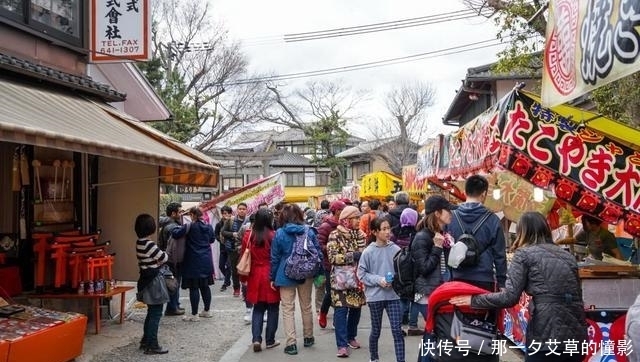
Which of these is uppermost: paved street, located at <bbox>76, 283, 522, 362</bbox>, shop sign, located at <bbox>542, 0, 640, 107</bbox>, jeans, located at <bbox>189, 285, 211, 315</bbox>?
shop sign, located at <bbox>542, 0, 640, 107</bbox>

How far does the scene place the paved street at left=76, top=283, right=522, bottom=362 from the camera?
6965 mm

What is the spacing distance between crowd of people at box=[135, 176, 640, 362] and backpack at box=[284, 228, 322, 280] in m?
0.05

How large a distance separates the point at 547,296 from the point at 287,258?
3685 millimetres

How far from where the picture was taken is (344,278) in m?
6.98

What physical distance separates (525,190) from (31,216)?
7.90m

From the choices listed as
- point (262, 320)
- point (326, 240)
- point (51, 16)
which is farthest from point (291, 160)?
point (262, 320)

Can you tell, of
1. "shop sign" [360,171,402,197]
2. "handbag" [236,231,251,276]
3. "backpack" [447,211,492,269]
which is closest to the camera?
"backpack" [447,211,492,269]

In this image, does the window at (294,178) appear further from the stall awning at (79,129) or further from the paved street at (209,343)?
the stall awning at (79,129)

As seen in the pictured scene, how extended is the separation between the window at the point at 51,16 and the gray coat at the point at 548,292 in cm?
678

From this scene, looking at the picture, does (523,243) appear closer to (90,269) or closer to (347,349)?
(347,349)

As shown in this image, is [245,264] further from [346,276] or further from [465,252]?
[465,252]

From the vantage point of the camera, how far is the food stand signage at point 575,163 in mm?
5160

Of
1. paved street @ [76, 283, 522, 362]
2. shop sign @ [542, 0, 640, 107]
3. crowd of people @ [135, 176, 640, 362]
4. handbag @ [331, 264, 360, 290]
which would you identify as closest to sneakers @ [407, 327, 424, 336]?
crowd of people @ [135, 176, 640, 362]

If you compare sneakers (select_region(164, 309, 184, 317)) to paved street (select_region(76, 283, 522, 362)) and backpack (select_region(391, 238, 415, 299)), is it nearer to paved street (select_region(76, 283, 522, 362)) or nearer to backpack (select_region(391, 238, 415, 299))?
paved street (select_region(76, 283, 522, 362))
